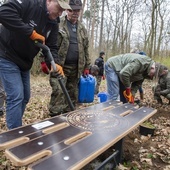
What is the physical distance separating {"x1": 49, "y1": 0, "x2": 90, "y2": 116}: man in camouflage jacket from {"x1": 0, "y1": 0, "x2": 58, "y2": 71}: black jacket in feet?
3.16

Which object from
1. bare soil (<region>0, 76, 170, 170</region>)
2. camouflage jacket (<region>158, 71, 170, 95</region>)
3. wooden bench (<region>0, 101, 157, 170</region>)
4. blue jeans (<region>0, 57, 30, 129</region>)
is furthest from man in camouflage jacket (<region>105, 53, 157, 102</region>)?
blue jeans (<region>0, 57, 30, 129</region>)

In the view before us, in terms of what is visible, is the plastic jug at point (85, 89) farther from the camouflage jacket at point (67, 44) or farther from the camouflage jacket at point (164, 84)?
the camouflage jacket at point (164, 84)

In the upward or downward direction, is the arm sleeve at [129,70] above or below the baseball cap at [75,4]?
below

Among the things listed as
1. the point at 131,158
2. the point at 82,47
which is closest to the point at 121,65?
the point at 82,47

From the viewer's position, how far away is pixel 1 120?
381 cm

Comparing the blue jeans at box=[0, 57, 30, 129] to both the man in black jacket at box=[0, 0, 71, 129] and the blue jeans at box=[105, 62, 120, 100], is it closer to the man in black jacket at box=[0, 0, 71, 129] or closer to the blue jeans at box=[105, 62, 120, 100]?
the man in black jacket at box=[0, 0, 71, 129]

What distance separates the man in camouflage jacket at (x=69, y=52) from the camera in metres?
3.62

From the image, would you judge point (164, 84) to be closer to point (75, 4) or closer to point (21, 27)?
point (75, 4)

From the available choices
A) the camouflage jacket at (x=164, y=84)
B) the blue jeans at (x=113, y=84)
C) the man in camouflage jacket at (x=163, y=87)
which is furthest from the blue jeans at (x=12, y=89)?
the camouflage jacket at (x=164, y=84)

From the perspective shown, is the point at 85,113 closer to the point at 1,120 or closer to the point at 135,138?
the point at 135,138

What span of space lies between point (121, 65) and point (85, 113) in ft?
7.70

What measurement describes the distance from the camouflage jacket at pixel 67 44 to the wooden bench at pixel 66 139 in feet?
4.84

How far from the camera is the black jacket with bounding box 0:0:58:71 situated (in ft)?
7.27

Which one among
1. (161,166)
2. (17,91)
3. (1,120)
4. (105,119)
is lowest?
(161,166)
